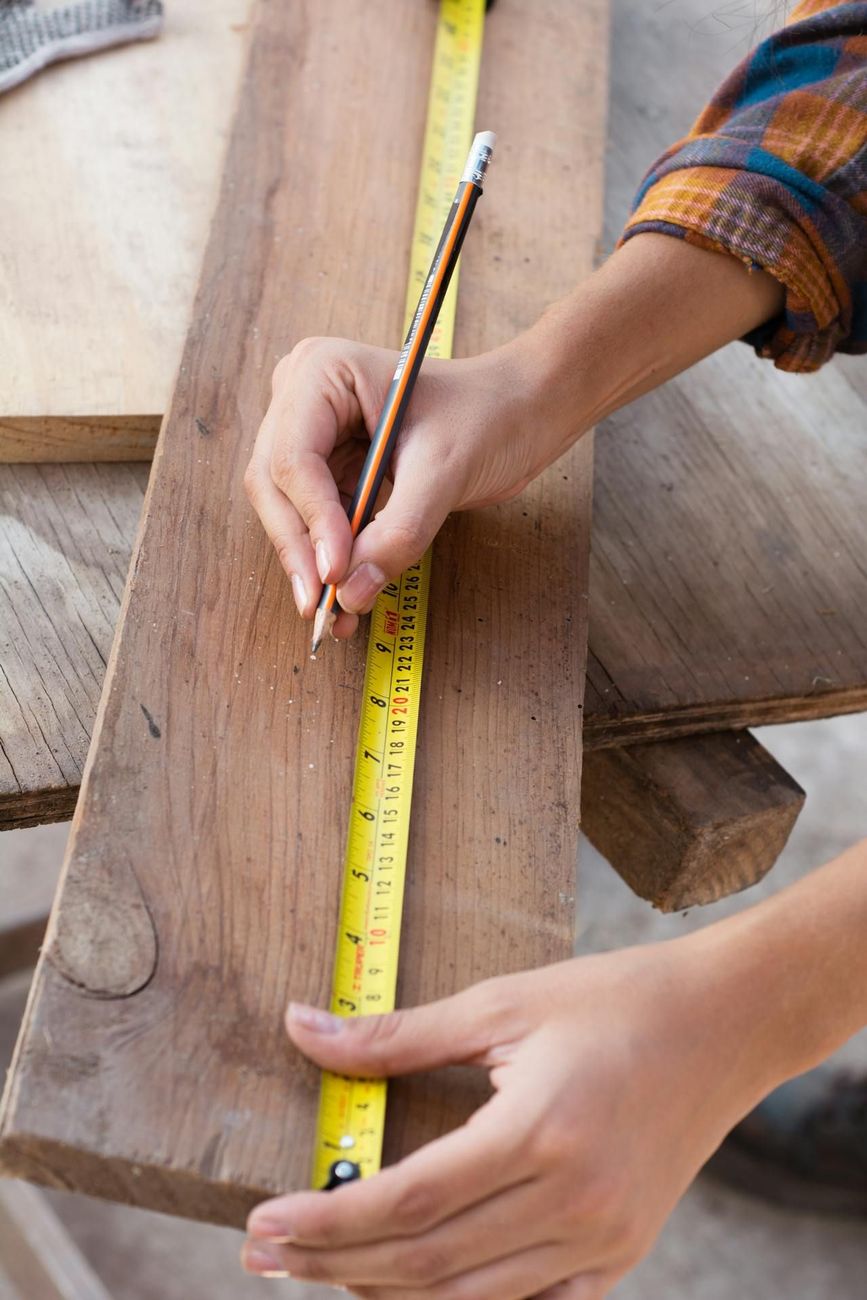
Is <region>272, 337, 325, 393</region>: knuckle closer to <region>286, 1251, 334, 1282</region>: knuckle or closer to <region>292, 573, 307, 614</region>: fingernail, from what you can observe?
<region>292, 573, 307, 614</region>: fingernail

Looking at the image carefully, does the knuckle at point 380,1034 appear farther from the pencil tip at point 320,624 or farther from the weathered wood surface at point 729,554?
the weathered wood surface at point 729,554

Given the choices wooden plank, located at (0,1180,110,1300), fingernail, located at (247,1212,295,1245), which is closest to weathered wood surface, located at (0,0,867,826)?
fingernail, located at (247,1212,295,1245)

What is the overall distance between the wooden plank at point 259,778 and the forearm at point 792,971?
0.15 metres

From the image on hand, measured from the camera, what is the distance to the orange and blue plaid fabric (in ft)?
4.51

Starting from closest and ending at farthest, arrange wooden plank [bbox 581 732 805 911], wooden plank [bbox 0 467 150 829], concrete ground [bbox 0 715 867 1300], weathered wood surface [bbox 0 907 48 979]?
wooden plank [bbox 0 467 150 829] < wooden plank [bbox 581 732 805 911] < concrete ground [bbox 0 715 867 1300] < weathered wood surface [bbox 0 907 48 979]

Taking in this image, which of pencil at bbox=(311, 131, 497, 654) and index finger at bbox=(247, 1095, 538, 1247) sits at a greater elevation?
pencil at bbox=(311, 131, 497, 654)

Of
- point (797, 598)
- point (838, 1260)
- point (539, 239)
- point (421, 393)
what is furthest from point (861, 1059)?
point (421, 393)

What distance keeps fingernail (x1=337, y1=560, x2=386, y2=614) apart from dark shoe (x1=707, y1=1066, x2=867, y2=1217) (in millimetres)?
1914

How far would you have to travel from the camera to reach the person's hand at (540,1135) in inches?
32.4

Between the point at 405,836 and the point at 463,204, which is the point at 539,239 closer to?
the point at 463,204

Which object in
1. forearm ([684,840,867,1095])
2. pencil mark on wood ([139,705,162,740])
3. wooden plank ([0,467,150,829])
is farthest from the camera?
wooden plank ([0,467,150,829])

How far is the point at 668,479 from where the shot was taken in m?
1.59

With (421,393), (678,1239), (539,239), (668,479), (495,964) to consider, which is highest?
(539,239)

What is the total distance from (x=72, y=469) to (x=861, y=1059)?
2350mm
